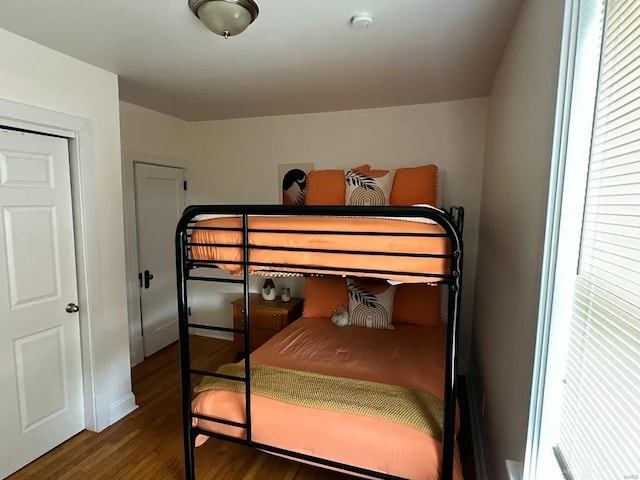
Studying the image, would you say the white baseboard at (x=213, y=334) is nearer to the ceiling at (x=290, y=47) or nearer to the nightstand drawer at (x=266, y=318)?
the nightstand drawer at (x=266, y=318)

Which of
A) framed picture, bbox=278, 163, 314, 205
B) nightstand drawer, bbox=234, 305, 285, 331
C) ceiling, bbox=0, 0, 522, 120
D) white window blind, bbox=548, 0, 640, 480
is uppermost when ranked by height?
ceiling, bbox=0, 0, 522, 120

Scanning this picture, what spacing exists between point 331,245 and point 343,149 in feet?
6.91

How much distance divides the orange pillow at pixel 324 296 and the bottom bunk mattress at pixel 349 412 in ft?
1.68

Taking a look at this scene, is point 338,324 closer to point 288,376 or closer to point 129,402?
Result: point 288,376

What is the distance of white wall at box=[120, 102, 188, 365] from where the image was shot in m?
3.09

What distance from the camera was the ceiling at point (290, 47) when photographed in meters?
1.55

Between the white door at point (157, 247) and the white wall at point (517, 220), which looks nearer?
the white wall at point (517, 220)

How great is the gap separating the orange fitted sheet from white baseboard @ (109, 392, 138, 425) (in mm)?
1644

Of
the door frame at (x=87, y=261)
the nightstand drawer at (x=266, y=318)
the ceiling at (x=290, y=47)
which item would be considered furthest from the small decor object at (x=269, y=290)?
the ceiling at (x=290, y=47)

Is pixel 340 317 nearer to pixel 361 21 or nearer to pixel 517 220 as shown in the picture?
pixel 517 220

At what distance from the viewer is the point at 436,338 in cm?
246

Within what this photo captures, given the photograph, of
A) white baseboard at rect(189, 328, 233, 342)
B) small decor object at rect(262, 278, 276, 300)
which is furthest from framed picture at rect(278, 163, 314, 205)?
white baseboard at rect(189, 328, 233, 342)

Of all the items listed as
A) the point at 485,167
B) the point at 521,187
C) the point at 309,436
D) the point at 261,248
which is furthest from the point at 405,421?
the point at 485,167

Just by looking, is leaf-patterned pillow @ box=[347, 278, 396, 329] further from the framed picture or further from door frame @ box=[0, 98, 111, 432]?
door frame @ box=[0, 98, 111, 432]
